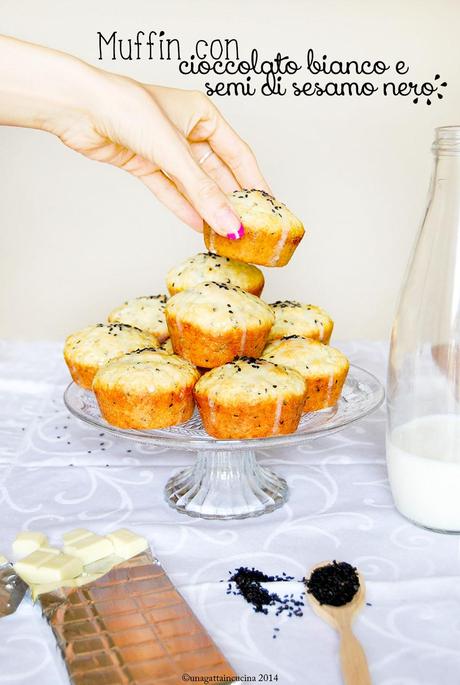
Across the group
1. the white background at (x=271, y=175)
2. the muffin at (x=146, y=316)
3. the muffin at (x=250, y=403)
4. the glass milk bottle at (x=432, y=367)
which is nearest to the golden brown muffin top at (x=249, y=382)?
the muffin at (x=250, y=403)

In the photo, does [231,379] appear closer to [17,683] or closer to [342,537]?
[342,537]

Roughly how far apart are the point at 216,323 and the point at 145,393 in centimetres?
16

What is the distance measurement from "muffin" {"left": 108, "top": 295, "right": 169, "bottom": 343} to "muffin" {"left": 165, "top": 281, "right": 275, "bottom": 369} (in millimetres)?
126

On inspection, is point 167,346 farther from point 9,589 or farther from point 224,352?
point 9,589

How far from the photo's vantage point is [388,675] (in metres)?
0.74

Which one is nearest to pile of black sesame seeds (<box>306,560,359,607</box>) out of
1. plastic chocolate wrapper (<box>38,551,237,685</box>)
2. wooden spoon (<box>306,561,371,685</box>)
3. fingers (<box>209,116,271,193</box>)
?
wooden spoon (<box>306,561,371,685</box>)

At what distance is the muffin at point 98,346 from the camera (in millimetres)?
1195

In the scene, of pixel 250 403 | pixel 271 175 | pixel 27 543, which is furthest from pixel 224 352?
pixel 271 175

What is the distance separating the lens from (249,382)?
1.04 meters

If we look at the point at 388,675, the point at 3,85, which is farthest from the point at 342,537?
the point at 3,85

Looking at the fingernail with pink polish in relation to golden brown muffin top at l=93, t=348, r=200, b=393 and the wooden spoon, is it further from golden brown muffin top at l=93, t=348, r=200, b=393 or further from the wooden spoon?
the wooden spoon

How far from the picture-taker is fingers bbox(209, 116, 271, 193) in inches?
55.6

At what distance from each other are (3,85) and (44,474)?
612 mm

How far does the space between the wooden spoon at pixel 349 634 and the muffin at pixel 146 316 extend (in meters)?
0.56
